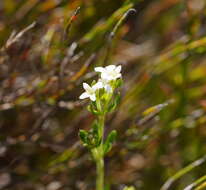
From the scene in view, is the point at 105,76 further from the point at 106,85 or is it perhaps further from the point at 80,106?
the point at 80,106

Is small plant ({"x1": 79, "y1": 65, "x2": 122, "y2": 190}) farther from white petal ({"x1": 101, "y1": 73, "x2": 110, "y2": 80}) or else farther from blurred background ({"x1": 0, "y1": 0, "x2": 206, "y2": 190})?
blurred background ({"x1": 0, "y1": 0, "x2": 206, "y2": 190})

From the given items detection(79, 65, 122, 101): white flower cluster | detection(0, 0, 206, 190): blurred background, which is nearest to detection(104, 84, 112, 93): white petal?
detection(79, 65, 122, 101): white flower cluster

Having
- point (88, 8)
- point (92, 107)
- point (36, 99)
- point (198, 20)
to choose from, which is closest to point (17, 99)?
point (36, 99)

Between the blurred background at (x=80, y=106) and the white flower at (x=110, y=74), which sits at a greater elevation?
the white flower at (x=110, y=74)

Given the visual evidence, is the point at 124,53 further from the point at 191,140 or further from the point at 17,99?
the point at 17,99

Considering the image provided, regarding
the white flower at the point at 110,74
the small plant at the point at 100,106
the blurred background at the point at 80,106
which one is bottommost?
the blurred background at the point at 80,106

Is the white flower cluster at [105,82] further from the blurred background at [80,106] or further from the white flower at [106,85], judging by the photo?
the blurred background at [80,106]

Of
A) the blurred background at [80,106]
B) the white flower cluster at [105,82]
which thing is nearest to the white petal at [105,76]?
the white flower cluster at [105,82]

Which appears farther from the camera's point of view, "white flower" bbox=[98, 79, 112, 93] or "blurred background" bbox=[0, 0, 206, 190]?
"blurred background" bbox=[0, 0, 206, 190]

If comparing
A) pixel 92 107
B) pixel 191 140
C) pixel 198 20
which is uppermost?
pixel 92 107
